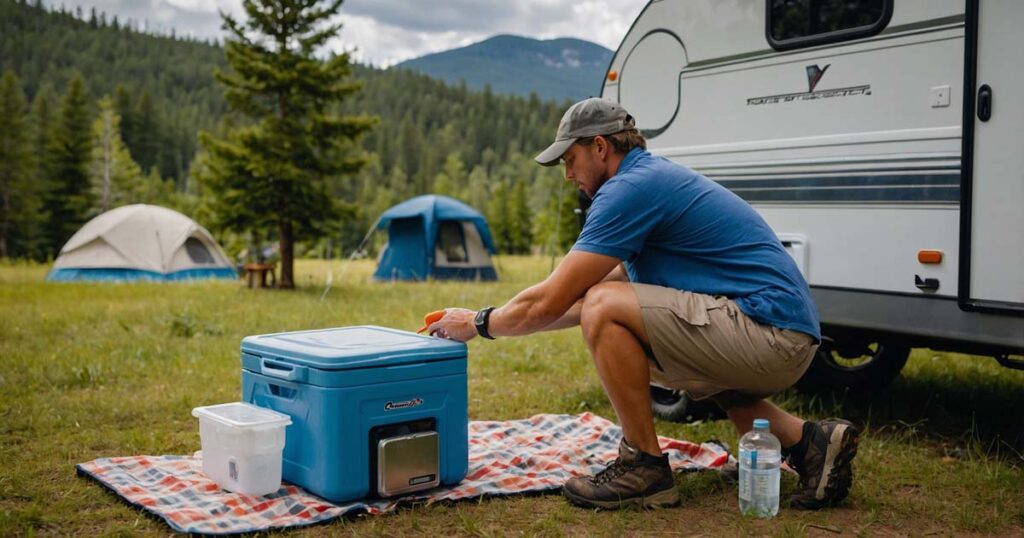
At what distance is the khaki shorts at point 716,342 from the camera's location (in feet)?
9.37

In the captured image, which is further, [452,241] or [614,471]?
[452,241]

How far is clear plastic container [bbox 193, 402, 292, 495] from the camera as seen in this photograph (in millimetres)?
2885

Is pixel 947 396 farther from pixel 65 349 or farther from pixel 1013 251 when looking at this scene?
pixel 65 349

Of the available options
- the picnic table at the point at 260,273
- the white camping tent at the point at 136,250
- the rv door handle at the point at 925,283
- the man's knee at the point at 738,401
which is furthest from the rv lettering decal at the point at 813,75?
the white camping tent at the point at 136,250

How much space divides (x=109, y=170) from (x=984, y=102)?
36327 millimetres

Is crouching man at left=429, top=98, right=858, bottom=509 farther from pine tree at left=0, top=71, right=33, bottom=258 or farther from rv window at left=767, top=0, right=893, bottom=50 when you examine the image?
pine tree at left=0, top=71, right=33, bottom=258

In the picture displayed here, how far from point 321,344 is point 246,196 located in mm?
8468

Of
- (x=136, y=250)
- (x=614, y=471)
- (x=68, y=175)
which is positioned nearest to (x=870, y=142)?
(x=614, y=471)

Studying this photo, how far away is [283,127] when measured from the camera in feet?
36.8

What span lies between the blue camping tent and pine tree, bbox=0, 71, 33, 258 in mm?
21107

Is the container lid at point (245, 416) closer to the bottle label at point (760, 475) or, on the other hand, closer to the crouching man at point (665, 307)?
the crouching man at point (665, 307)

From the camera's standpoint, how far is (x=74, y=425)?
4043mm

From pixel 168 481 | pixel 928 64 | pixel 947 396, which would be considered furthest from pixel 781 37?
pixel 168 481

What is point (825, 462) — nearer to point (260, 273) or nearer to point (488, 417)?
point (488, 417)
